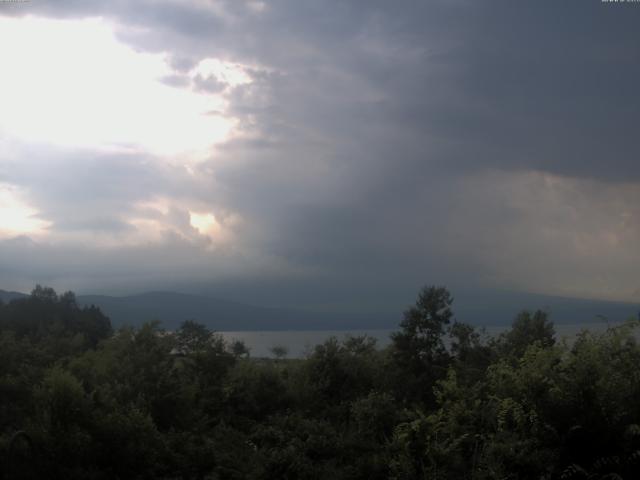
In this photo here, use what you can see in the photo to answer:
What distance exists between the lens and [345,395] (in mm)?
26734

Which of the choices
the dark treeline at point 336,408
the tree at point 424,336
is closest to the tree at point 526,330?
the dark treeline at point 336,408

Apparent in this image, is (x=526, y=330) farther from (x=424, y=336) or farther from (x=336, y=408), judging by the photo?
(x=336, y=408)

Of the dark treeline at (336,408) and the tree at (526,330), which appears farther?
the tree at (526,330)

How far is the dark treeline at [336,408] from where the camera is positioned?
1194 cm

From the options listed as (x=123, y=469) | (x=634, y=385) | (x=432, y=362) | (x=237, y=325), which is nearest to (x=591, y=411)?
(x=634, y=385)

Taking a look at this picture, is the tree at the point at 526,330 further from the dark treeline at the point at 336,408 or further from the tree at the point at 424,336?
the tree at the point at 424,336

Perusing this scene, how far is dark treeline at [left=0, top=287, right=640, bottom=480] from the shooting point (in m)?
11.9

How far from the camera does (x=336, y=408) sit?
81.9 ft

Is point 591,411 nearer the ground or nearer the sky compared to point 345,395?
nearer the sky

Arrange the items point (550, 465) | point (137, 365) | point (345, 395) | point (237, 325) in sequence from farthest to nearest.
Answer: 1. point (237, 325)
2. point (345, 395)
3. point (137, 365)
4. point (550, 465)

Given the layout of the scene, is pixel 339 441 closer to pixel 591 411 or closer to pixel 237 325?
pixel 591 411

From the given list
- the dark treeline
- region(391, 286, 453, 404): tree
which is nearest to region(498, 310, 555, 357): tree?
the dark treeline

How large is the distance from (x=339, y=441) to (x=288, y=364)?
11.1 m

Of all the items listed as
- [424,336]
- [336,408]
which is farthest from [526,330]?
[336,408]
